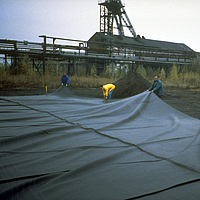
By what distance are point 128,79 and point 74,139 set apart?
917 cm

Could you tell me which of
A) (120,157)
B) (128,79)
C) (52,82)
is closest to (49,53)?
(52,82)

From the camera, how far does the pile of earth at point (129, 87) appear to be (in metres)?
11.1

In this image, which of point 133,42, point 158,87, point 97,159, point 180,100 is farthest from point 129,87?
point 133,42

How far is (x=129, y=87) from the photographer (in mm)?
11367

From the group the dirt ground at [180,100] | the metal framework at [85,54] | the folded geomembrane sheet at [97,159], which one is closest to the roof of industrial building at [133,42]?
the metal framework at [85,54]

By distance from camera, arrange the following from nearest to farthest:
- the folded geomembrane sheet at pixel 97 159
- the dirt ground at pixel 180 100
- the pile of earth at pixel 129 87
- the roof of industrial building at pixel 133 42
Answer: the folded geomembrane sheet at pixel 97 159
the dirt ground at pixel 180 100
the pile of earth at pixel 129 87
the roof of industrial building at pixel 133 42

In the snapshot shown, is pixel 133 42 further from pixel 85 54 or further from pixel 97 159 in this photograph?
pixel 97 159

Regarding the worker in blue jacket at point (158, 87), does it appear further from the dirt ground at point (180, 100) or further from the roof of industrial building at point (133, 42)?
the roof of industrial building at point (133, 42)

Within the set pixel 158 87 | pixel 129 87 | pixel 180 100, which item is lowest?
pixel 180 100

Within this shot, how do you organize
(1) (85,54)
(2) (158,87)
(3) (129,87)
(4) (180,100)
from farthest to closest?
1. (1) (85,54)
2. (3) (129,87)
3. (4) (180,100)
4. (2) (158,87)

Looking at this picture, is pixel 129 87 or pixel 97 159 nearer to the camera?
pixel 97 159

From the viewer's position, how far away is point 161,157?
2.42 metres

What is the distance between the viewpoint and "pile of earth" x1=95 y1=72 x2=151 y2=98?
36.4ft

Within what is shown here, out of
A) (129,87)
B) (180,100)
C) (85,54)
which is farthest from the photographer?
(85,54)
